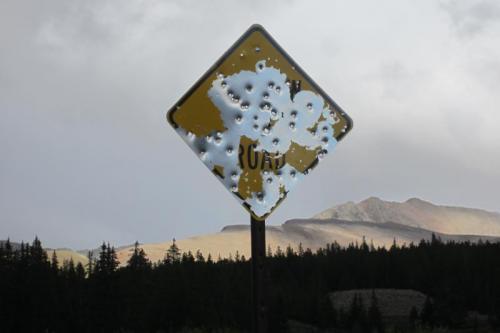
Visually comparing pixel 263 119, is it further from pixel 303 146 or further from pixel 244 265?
pixel 244 265

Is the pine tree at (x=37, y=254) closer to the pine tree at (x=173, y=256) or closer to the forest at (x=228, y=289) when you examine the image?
the forest at (x=228, y=289)

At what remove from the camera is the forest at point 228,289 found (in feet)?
381

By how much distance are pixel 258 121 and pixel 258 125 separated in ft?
0.10

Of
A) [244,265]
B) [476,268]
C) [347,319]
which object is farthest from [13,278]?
[476,268]

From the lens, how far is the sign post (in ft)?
18.4

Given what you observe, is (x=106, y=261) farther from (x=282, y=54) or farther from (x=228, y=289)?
(x=282, y=54)

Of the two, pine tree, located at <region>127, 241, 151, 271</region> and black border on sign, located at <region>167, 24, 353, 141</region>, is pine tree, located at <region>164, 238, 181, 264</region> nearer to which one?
pine tree, located at <region>127, 241, 151, 271</region>

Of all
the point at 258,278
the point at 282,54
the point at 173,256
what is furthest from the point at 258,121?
the point at 173,256

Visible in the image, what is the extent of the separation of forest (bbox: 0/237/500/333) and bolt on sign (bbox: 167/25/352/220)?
8632cm

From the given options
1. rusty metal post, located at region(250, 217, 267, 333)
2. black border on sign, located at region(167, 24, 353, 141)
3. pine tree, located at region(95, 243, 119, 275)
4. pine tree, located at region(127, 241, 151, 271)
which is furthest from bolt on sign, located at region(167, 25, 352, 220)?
pine tree, located at region(127, 241, 151, 271)

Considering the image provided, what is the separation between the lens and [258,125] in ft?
18.8

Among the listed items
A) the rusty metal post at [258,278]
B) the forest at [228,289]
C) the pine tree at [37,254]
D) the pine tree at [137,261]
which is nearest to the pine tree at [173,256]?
the forest at [228,289]

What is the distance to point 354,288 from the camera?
167 meters

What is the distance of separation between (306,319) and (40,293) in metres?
49.5
